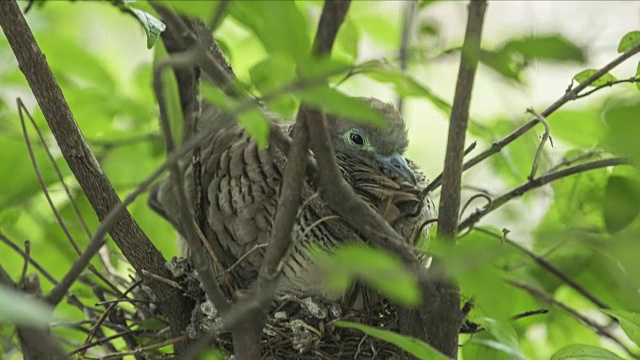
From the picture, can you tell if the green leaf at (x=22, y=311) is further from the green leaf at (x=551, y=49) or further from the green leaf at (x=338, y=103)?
the green leaf at (x=551, y=49)

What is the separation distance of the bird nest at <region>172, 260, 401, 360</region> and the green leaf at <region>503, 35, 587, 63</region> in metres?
0.53

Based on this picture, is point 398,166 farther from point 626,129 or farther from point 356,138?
point 626,129

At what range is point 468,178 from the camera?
146 centimetres

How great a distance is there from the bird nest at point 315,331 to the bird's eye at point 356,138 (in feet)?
0.91

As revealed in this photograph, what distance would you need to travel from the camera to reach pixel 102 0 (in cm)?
133

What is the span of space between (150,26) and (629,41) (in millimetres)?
491

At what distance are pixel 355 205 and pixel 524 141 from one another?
46 cm

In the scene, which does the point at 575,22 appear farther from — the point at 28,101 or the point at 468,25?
the point at 468,25

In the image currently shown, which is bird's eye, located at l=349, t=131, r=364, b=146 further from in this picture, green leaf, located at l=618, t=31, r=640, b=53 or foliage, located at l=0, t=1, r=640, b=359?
green leaf, located at l=618, t=31, r=640, b=53

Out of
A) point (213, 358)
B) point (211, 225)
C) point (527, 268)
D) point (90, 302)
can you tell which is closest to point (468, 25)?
point (213, 358)

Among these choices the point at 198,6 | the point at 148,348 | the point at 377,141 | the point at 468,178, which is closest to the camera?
the point at 198,6

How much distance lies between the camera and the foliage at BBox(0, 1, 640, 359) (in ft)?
1.92

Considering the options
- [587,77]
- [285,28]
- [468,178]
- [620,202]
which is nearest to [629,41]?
[587,77]

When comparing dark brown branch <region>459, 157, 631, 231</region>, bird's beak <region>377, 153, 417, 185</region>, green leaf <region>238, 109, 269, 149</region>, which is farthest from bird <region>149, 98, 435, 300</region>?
green leaf <region>238, 109, 269, 149</region>
